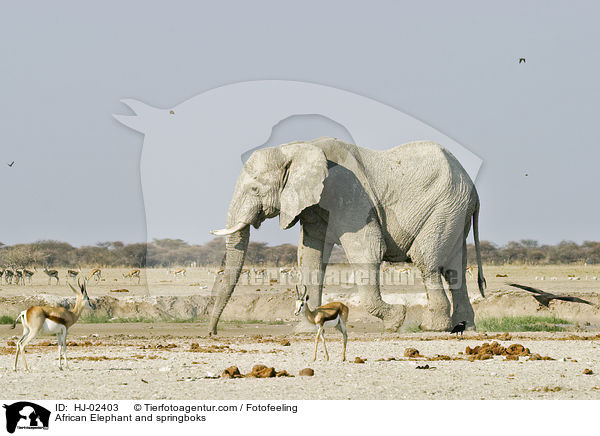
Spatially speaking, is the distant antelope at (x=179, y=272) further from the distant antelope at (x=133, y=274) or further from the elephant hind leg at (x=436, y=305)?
the elephant hind leg at (x=436, y=305)

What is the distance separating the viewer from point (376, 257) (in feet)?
53.1

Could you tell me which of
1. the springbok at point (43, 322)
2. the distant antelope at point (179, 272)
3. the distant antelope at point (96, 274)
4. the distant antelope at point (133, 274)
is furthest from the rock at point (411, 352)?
the distant antelope at point (179, 272)

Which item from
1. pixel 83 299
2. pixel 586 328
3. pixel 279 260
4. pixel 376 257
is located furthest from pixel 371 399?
pixel 279 260

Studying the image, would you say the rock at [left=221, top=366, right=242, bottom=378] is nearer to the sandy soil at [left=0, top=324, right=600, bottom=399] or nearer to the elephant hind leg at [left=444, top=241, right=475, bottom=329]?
the sandy soil at [left=0, top=324, right=600, bottom=399]

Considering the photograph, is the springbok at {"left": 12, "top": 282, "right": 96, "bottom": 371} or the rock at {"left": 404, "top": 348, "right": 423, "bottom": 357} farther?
the rock at {"left": 404, "top": 348, "right": 423, "bottom": 357}

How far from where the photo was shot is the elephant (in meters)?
16.1

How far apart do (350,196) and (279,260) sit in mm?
37318

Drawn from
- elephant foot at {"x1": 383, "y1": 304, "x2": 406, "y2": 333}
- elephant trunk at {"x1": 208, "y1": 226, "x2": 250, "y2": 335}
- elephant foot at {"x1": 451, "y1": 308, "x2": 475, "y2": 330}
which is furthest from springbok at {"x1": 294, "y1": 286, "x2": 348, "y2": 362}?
elephant foot at {"x1": 451, "y1": 308, "x2": 475, "y2": 330}

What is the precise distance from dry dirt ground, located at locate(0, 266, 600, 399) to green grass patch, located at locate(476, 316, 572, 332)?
5.63ft

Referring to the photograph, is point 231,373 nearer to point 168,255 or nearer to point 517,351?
point 517,351
